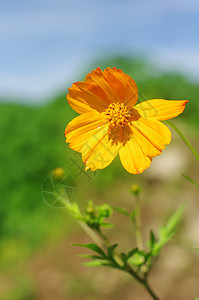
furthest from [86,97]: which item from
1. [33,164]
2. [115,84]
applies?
[33,164]

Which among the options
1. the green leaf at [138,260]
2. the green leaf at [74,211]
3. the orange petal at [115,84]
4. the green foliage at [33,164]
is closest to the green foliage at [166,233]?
the green leaf at [138,260]

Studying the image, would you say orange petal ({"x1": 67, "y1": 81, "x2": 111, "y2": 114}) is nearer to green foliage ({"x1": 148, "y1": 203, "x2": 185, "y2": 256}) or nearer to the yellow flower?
the yellow flower

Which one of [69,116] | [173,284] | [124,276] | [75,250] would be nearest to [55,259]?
[75,250]

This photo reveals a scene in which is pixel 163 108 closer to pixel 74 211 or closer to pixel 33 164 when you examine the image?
pixel 74 211

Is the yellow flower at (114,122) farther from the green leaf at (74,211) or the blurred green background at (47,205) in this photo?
the blurred green background at (47,205)

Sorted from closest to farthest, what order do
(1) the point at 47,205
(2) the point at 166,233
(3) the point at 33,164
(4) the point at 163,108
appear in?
(4) the point at 163,108
(2) the point at 166,233
(1) the point at 47,205
(3) the point at 33,164

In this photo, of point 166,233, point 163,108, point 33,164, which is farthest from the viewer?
point 33,164

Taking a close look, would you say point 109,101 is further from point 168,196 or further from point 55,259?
point 168,196
